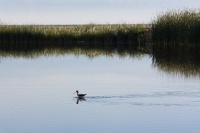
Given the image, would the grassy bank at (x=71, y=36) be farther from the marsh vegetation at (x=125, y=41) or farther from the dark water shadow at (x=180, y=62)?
the dark water shadow at (x=180, y=62)

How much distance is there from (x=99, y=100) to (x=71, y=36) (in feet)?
74.3

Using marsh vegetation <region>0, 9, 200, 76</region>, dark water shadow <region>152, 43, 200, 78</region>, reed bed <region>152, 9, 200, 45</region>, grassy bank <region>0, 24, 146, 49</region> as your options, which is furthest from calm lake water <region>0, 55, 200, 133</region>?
grassy bank <region>0, 24, 146, 49</region>

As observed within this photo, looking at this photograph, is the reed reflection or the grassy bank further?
the grassy bank

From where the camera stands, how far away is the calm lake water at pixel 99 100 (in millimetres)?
→ 10273

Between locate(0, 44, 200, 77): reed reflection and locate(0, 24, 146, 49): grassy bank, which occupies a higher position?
locate(0, 24, 146, 49): grassy bank

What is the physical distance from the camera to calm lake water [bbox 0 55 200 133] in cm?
1027

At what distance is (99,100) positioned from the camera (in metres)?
12.8

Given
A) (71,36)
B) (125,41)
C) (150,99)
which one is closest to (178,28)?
(125,41)

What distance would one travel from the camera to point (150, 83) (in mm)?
15570

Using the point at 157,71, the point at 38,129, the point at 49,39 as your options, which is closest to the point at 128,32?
the point at 49,39

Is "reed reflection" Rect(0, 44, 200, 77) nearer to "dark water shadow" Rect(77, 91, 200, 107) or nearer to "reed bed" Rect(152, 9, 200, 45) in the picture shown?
"reed bed" Rect(152, 9, 200, 45)

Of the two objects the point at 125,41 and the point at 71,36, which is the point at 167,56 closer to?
the point at 125,41

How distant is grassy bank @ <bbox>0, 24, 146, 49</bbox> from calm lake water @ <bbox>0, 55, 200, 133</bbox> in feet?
42.5

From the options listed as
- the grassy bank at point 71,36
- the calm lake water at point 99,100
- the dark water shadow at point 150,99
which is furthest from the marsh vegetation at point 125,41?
the dark water shadow at point 150,99
